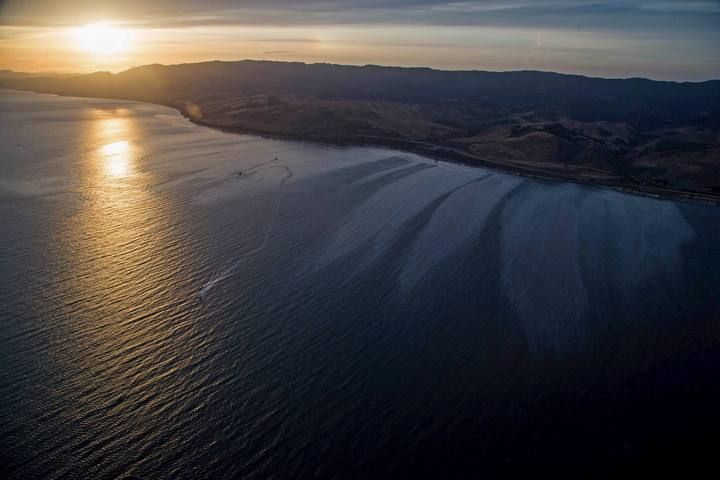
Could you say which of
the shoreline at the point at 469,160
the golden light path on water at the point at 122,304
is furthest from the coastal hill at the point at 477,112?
the golden light path on water at the point at 122,304

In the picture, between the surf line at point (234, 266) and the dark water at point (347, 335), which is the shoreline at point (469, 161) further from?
the surf line at point (234, 266)

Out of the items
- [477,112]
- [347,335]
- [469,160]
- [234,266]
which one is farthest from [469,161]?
[477,112]

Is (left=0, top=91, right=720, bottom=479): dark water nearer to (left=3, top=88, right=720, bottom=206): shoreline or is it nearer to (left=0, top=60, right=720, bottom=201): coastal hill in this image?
(left=3, top=88, right=720, bottom=206): shoreline

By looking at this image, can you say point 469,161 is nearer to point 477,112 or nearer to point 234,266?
point 234,266

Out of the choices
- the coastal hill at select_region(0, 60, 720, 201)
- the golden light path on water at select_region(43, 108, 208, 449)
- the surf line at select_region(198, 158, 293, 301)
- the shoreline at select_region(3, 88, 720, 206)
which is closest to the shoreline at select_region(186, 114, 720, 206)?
the shoreline at select_region(3, 88, 720, 206)

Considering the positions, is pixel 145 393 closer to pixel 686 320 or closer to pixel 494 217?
pixel 686 320

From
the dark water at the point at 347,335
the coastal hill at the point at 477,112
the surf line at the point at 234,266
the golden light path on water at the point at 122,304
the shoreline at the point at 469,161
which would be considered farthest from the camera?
the coastal hill at the point at 477,112
